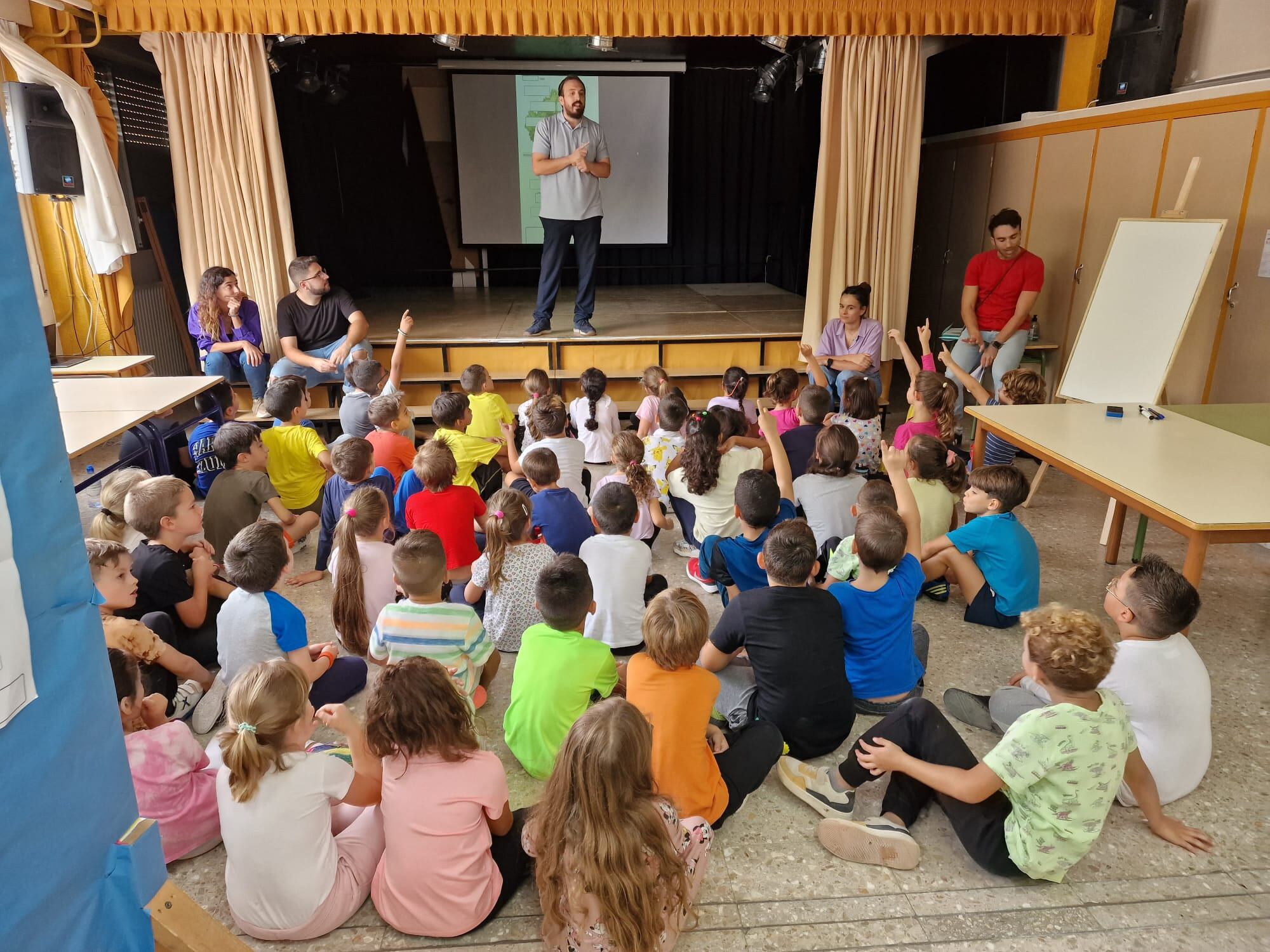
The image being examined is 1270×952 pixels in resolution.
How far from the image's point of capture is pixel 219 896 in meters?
1.87

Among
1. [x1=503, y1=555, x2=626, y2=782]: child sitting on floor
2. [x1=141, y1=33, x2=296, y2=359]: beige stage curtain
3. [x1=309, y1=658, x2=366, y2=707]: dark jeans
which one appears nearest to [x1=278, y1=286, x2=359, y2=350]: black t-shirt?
[x1=141, y1=33, x2=296, y2=359]: beige stage curtain

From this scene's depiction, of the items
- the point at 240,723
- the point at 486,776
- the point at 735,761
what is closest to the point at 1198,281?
the point at 735,761

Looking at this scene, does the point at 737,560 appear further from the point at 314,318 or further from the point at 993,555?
the point at 314,318

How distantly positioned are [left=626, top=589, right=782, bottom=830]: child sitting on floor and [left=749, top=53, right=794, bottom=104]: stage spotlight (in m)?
6.19

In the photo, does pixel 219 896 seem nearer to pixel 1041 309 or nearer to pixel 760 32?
pixel 760 32

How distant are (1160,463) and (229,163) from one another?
521 cm

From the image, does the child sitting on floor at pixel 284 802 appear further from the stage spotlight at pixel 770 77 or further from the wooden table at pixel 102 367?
the stage spotlight at pixel 770 77

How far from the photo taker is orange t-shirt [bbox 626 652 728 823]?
1851 mm

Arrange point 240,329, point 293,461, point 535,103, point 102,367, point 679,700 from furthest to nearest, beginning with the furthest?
point 535,103 → point 240,329 → point 102,367 → point 293,461 → point 679,700

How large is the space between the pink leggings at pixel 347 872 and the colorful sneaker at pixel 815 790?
39.7 inches

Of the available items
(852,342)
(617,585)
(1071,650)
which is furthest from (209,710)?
(852,342)

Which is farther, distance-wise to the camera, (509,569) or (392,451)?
(392,451)

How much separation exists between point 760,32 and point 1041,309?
2.55m

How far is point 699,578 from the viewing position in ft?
11.1
